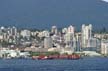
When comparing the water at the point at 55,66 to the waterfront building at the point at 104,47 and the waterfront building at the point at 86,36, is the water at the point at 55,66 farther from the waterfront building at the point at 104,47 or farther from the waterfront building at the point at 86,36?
the waterfront building at the point at 86,36

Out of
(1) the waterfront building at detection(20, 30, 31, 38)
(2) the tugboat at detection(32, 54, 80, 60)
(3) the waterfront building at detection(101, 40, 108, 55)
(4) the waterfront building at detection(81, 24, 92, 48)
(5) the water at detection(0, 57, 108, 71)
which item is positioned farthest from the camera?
(1) the waterfront building at detection(20, 30, 31, 38)

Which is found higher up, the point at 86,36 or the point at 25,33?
the point at 25,33

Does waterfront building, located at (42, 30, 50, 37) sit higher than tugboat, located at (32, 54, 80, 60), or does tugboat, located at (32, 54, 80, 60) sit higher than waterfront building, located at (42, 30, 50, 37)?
waterfront building, located at (42, 30, 50, 37)

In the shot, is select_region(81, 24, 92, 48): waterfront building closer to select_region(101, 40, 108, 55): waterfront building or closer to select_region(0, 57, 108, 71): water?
select_region(101, 40, 108, 55): waterfront building

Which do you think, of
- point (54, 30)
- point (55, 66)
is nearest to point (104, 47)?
point (54, 30)

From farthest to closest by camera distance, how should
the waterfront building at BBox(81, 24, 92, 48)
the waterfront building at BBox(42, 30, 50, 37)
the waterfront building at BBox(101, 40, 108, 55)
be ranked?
the waterfront building at BBox(42, 30, 50, 37) < the waterfront building at BBox(81, 24, 92, 48) < the waterfront building at BBox(101, 40, 108, 55)

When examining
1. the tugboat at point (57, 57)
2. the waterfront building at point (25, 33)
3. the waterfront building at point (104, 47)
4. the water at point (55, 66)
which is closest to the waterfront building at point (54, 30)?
the waterfront building at point (25, 33)

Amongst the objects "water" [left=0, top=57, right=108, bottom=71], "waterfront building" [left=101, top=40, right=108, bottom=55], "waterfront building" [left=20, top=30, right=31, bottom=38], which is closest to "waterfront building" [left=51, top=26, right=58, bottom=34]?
"waterfront building" [left=20, top=30, right=31, bottom=38]

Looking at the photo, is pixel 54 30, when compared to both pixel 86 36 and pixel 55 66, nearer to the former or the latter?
pixel 86 36

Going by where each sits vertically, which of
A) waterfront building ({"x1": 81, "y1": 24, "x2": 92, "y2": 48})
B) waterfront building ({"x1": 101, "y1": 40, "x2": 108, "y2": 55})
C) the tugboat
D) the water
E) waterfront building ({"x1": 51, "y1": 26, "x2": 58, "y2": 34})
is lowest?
the water

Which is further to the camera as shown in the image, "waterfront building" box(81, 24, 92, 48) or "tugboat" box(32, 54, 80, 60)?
"waterfront building" box(81, 24, 92, 48)

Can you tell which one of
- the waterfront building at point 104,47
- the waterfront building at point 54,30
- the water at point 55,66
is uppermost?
the waterfront building at point 54,30
